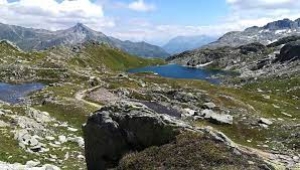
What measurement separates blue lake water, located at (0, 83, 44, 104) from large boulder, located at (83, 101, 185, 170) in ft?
216

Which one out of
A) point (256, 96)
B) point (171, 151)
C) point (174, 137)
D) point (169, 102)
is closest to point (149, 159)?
point (171, 151)

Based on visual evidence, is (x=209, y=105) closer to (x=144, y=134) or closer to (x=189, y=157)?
(x=144, y=134)

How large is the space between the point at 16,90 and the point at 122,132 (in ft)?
299

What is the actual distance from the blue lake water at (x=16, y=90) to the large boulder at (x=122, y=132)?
65832 millimetres

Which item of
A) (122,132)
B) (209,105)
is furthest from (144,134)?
(209,105)

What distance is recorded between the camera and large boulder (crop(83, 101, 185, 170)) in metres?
26.0

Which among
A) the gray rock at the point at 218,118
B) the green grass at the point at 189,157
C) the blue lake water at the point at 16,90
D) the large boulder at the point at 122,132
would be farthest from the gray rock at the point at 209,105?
the green grass at the point at 189,157

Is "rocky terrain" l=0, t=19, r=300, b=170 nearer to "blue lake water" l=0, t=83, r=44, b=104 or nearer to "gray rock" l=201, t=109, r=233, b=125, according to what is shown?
"gray rock" l=201, t=109, r=233, b=125

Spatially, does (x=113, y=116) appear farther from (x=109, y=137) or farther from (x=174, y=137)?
(x=174, y=137)

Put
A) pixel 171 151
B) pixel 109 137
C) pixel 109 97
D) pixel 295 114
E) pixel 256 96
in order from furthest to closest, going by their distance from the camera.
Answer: pixel 256 96, pixel 109 97, pixel 295 114, pixel 109 137, pixel 171 151

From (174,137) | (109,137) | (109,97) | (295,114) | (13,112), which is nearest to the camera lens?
(174,137)

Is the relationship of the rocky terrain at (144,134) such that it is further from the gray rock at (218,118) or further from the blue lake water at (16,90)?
the blue lake water at (16,90)

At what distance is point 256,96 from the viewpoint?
110562 millimetres

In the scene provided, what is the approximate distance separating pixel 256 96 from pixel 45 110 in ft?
196
